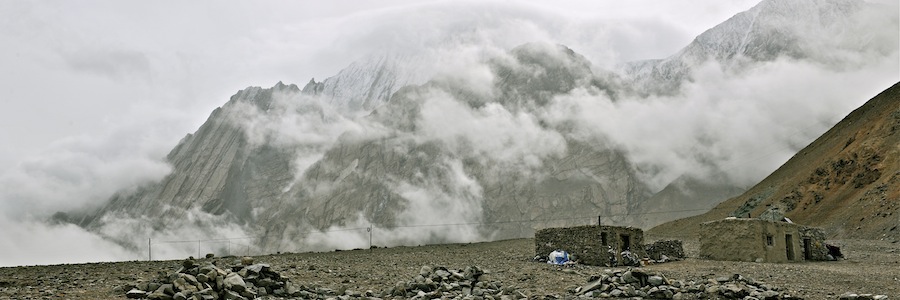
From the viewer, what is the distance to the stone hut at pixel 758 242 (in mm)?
31719

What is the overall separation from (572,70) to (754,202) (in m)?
61.7

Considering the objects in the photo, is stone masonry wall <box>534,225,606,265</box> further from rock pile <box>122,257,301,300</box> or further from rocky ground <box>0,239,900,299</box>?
rock pile <box>122,257,301,300</box>

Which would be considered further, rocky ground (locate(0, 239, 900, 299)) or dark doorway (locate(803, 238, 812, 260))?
dark doorway (locate(803, 238, 812, 260))

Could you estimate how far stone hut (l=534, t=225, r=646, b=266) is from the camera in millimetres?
29516

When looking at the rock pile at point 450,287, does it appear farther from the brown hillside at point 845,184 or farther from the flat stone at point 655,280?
the brown hillside at point 845,184

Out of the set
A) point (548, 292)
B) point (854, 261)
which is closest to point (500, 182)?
point (854, 261)

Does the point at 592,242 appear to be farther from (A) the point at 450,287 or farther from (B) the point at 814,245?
(B) the point at 814,245

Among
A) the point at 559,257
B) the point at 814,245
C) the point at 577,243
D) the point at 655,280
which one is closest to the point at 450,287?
the point at 655,280

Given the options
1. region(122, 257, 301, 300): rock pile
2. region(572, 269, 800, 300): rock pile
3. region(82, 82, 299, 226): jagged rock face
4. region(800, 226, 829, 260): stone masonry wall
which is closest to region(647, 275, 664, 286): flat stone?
region(572, 269, 800, 300): rock pile

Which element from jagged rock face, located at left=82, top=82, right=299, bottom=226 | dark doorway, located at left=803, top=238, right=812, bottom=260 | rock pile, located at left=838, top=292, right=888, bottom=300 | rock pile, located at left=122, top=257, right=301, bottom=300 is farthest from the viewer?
jagged rock face, located at left=82, top=82, right=299, bottom=226

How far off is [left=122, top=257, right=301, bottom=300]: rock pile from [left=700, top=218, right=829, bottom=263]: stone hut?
22906 mm

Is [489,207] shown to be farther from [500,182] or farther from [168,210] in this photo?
[168,210]

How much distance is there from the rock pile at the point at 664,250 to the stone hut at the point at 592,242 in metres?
1.58

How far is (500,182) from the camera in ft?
382
